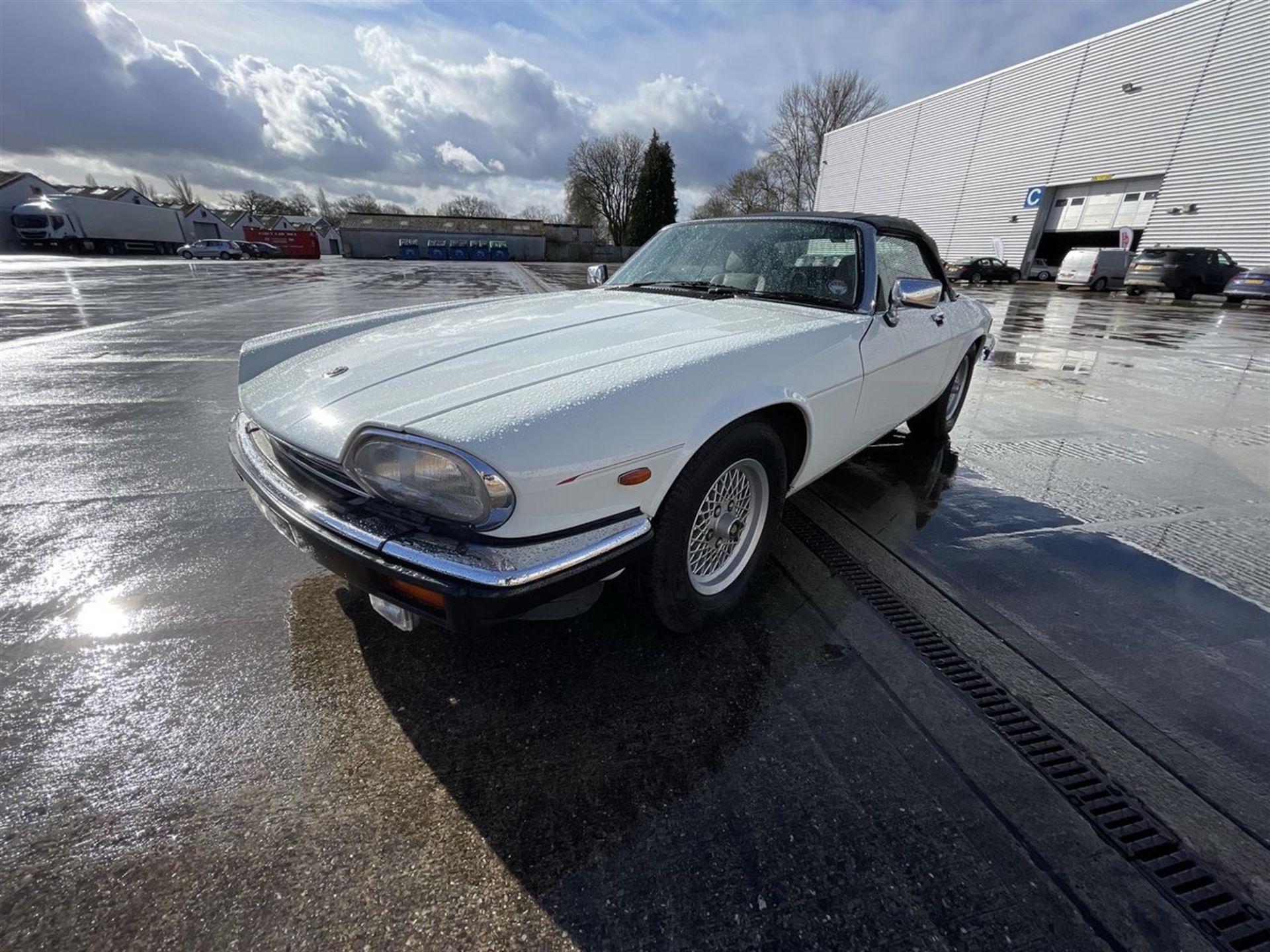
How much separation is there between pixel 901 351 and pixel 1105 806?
2004mm

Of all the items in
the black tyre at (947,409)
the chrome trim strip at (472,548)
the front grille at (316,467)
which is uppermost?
the front grille at (316,467)

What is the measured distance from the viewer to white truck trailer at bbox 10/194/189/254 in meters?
38.6

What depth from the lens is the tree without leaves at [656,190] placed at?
50.8m

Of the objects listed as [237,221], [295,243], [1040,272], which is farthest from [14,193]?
[1040,272]

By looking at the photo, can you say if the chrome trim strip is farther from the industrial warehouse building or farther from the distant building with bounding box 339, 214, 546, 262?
the distant building with bounding box 339, 214, 546, 262

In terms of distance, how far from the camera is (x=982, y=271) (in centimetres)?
2723

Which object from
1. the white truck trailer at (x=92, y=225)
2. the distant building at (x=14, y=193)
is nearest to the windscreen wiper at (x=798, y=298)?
the white truck trailer at (x=92, y=225)

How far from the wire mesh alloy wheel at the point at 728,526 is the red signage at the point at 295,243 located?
57.0 m

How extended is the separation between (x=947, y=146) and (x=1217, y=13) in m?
12.9

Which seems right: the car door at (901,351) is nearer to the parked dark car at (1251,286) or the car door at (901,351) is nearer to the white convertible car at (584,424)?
the white convertible car at (584,424)

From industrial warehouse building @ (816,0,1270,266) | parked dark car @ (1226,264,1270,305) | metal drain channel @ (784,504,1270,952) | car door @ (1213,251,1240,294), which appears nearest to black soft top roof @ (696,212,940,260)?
metal drain channel @ (784,504,1270,952)

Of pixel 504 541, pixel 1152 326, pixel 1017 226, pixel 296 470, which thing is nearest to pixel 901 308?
pixel 504 541

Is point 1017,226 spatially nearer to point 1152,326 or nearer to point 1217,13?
point 1217,13

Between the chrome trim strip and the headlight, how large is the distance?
0.25 ft
